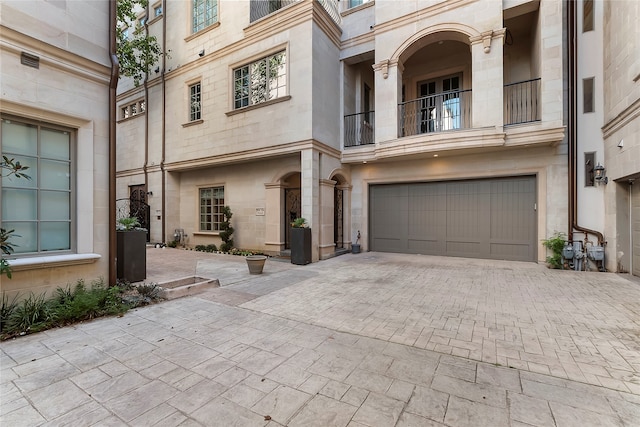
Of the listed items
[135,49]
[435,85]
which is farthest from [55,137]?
[135,49]

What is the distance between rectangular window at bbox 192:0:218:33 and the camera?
34.5 feet

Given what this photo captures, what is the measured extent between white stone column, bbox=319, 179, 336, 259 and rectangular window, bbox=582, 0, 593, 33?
750cm

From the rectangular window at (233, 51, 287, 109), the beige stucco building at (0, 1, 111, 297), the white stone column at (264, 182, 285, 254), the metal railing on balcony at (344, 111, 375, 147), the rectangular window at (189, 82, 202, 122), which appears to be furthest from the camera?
the rectangular window at (189, 82, 202, 122)

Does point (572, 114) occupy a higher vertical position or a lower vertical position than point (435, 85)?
lower

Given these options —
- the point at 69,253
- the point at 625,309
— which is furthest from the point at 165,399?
the point at 625,309

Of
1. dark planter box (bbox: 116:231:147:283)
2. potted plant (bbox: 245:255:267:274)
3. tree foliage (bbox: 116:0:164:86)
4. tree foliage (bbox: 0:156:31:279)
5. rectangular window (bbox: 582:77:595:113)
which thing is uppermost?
tree foliage (bbox: 116:0:164:86)

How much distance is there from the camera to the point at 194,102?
1099cm

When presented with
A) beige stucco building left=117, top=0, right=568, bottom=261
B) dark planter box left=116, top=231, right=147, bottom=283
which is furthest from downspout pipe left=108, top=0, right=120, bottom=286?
beige stucco building left=117, top=0, right=568, bottom=261

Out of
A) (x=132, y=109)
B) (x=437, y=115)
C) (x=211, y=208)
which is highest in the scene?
(x=132, y=109)

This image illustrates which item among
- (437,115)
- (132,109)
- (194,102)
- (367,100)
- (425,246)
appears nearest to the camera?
(437,115)

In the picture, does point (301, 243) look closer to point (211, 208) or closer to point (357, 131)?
point (357, 131)

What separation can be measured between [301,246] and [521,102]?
7542mm

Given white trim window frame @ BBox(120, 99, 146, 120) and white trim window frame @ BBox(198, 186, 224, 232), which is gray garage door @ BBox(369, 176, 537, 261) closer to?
white trim window frame @ BBox(198, 186, 224, 232)

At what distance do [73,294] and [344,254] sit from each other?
7116mm
